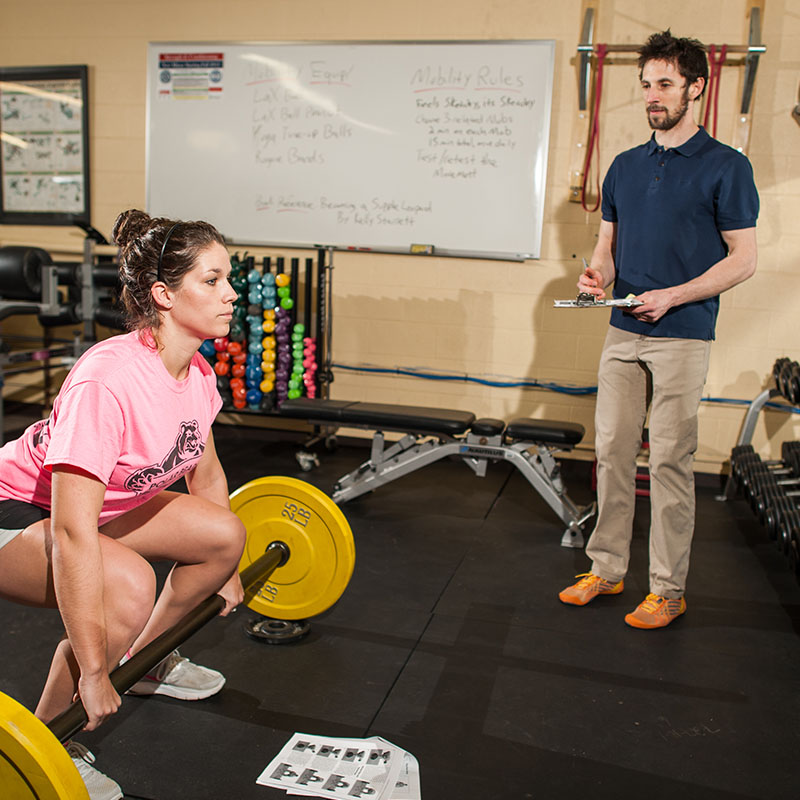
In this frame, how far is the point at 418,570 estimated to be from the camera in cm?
252

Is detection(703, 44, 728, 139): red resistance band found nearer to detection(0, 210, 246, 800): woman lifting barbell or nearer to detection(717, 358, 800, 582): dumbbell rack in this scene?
detection(717, 358, 800, 582): dumbbell rack

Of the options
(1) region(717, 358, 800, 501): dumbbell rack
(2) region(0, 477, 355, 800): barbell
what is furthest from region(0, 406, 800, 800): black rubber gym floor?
(1) region(717, 358, 800, 501): dumbbell rack

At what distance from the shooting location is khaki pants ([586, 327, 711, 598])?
2.09 meters

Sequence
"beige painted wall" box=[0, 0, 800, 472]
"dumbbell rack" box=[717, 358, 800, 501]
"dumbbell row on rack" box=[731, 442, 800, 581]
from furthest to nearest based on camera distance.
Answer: "beige painted wall" box=[0, 0, 800, 472], "dumbbell rack" box=[717, 358, 800, 501], "dumbbell row on rack" box=[731, 442, 800, 581]

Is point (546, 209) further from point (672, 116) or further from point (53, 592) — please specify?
point (53, 592)

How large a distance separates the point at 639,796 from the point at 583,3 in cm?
335

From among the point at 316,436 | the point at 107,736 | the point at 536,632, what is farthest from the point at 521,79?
the point at 107,736

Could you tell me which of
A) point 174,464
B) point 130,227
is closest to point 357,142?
point 130,227

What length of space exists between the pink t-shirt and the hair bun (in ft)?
0.58

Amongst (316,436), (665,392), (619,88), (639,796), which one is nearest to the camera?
(639,796)

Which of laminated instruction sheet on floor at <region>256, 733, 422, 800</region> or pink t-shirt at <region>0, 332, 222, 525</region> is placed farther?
laminated instruction sheet on floor at <region>256, 733, 422, 800</region>

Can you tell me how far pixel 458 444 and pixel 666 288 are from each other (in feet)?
3.70

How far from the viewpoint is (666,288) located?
208 centimetres

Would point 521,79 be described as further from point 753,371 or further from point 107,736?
point 107,736
